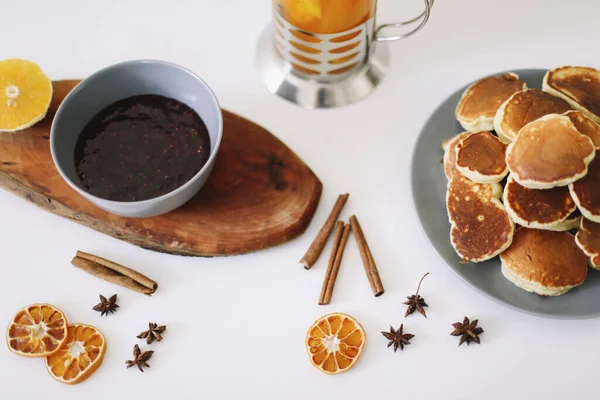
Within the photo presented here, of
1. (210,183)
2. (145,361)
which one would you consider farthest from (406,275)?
(145,361)

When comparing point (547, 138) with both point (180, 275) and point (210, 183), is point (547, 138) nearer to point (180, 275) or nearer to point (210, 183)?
point (210, 183)

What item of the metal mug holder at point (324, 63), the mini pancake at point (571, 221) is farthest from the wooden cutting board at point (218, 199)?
the mini pancake at point (571, 221)

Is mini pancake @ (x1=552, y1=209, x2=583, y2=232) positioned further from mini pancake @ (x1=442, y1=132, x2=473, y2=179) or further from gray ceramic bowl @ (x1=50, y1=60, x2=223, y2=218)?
gray ceramic bowl @ (x1=50, y1=60, x2=223, y2=218)

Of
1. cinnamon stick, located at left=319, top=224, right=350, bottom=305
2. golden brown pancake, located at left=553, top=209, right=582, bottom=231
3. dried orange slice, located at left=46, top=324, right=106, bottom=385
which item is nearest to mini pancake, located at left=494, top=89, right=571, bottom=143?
golden brown pancake, located at left=553, top=209, right=582, bottom=231

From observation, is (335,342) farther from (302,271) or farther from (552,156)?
(552,156)

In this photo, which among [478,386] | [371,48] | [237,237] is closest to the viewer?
[478,386]
